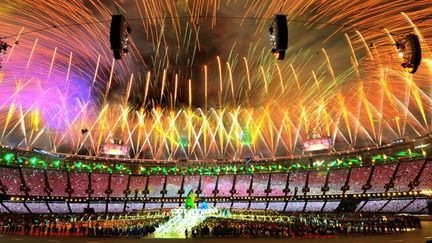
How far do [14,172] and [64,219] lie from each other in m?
20.8

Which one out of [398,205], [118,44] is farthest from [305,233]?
[398,205]

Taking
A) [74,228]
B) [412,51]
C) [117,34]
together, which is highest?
[412,51]

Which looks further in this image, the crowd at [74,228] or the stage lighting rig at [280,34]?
the crowd at [74,228]

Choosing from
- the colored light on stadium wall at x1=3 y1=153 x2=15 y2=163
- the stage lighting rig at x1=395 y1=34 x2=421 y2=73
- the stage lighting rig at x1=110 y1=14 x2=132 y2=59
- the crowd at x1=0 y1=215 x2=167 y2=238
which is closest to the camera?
the stage lighting rig at x1=110 y1=14 x2=132 y2=59

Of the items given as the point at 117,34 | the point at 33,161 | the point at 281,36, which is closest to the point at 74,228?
the point at 117,34

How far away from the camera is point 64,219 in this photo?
34.5 metres

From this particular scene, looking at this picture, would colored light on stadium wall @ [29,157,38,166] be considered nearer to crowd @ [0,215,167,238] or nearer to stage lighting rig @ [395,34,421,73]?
crowd @ [0,215,167,238]

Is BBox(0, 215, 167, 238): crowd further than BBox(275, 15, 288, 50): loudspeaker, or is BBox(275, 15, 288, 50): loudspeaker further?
BBox(0, 215, 167, 238): crowd

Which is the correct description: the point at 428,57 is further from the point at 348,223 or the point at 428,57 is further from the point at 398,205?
the point at 398,205

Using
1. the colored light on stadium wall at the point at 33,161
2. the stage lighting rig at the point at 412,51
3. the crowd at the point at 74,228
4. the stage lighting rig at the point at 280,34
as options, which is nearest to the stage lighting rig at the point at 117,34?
the stage lighting rig at the point at 280,34

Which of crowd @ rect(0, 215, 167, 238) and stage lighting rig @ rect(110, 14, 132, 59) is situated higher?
stage lighting rig @ rect(110, 14, 132, 59)

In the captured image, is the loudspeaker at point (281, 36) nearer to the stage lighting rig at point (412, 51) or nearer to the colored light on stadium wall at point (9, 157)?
the stage lighting rig at point (412, 51)

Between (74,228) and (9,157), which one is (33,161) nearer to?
(9,157)

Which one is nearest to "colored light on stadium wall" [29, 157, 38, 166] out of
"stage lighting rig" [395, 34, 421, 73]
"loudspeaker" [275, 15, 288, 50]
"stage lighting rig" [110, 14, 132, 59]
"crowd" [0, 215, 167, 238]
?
"crowd" [0, 215, 167, 238]
